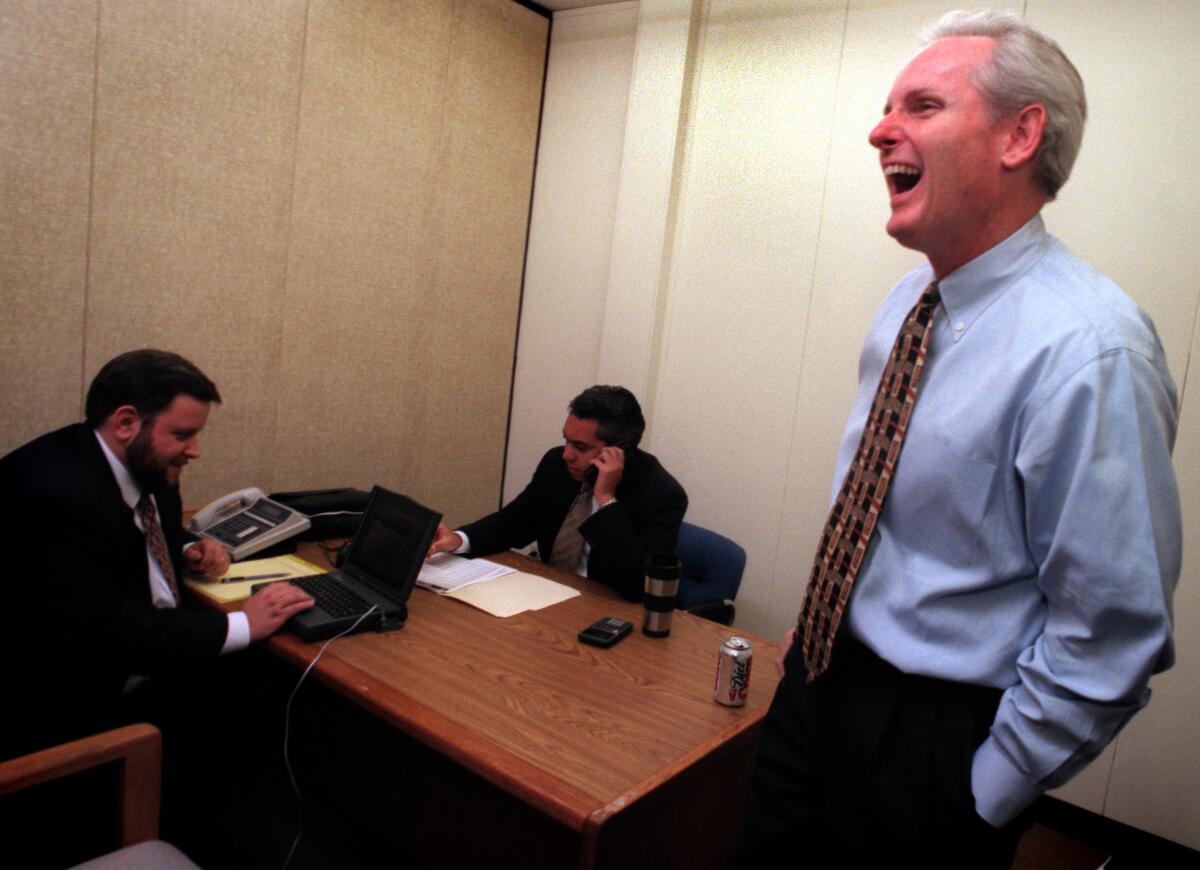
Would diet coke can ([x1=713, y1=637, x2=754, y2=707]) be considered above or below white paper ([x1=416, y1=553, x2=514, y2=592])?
above

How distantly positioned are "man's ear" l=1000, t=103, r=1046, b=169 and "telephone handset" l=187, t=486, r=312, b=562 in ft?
6.99

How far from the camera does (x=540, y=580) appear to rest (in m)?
2.41

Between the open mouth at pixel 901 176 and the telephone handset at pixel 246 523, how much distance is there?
1.99 metres

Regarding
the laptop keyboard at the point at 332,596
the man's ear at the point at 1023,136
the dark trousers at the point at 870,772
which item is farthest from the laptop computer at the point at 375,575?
the man's ear at the point at 1023,136

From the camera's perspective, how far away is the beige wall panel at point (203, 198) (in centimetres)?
271

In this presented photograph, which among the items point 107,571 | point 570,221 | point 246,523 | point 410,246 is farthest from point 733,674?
point 570,221

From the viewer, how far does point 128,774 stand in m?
1.46

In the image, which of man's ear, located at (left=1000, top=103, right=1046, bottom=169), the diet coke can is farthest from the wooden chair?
man's ear, located at (left=1000, top=103, right=1046, bottom=169)

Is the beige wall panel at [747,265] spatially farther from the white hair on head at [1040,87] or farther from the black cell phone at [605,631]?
the white hair on head at [1040,87]

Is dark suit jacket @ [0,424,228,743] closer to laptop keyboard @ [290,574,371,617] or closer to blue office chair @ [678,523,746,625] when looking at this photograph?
laptop keyboard @ [290,574,371,617]

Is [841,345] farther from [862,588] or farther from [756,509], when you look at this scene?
[862,588]

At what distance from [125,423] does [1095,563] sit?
1.90 meters

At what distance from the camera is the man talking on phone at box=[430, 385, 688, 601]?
2543mm

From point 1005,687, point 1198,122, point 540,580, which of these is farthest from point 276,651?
point 1198,122
